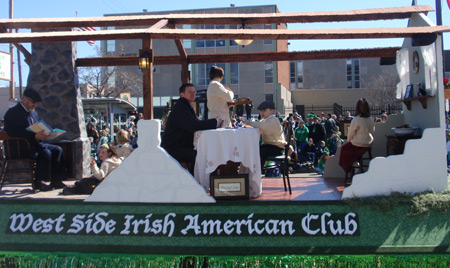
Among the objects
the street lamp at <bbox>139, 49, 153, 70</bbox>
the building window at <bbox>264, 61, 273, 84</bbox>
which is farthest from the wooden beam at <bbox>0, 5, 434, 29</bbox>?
the building window at <bbox>264, 61, 273, 84</bbox>

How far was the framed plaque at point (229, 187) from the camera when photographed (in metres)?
4.60

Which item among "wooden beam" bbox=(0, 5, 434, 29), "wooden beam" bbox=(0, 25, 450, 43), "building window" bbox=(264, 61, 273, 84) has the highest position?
"building window" bbox=(264, 61, 273, 84)

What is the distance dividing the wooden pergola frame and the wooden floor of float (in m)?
1.67

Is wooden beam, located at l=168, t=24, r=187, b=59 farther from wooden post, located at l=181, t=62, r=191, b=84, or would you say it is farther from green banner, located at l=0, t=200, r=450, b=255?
green banner, located at l=0, t=200, r=450, b=255

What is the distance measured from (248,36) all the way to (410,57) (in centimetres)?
283

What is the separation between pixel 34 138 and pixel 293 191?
11.5 ft

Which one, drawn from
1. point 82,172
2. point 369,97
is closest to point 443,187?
point 82,172

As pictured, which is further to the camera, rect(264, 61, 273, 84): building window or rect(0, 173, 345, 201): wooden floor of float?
rect(264, 61, 273, 84): building window

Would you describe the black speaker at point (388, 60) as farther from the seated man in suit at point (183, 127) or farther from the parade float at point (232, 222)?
the seated man in suit at point (183, 127)

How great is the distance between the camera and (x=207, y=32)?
4.81 m

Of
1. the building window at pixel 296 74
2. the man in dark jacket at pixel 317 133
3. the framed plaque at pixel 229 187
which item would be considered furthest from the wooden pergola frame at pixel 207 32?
the building window at pixel 296 74

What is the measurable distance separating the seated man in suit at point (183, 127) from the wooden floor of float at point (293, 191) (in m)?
1.04

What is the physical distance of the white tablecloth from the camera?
468 centimetres

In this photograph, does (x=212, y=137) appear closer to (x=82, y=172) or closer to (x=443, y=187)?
(x=443, y=187)
